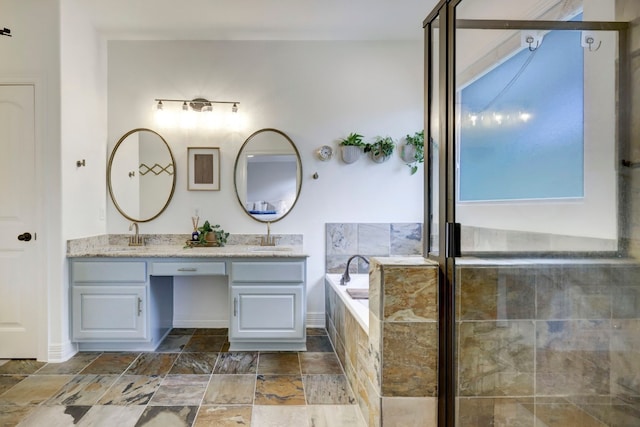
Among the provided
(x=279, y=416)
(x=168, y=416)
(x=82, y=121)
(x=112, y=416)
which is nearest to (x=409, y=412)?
(x=279, y=416)

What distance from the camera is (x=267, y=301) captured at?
2691 millimetres

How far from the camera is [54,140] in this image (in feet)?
8.36

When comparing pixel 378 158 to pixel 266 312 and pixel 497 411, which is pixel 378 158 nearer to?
pixel 266 312

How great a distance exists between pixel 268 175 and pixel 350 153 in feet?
2.75

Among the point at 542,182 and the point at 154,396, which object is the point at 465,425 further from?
the point at 154,396

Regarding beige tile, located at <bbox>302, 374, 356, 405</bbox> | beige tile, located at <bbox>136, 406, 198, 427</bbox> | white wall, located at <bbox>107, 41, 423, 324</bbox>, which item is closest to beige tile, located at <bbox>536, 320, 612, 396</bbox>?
beige tile, located at <bbox>302, 374, 356, 405</bbox>

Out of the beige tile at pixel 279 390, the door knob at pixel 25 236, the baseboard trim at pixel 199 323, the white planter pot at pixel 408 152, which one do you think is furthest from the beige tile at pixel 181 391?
the white planter pot at pixel 408 152

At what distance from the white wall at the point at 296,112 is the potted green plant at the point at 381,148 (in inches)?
3.4

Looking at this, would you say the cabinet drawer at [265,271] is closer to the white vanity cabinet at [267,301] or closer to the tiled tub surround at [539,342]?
the white vanity cabinet at [267,301]

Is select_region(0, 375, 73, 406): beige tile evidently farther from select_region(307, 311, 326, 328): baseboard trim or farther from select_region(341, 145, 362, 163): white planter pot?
select_region(341, 145, 362, 163): white planter pot

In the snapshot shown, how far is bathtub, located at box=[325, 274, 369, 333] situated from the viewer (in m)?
1.95

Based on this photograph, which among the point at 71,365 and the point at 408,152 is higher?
the point at 408,152

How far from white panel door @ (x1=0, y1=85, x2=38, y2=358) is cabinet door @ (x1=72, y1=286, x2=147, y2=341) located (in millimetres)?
301

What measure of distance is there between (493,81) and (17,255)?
138 inches
